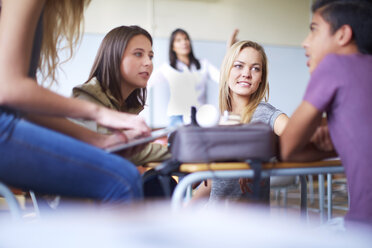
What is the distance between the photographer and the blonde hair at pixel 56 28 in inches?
33.3

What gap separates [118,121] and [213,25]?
3.22 metres

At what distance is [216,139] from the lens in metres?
0.88

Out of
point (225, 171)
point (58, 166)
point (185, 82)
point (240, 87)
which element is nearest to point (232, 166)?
point (225, 171)

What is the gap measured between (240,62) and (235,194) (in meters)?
0.58

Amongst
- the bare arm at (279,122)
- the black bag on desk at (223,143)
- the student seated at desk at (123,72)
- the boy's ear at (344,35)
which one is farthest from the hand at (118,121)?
the bare arm at (279,122)

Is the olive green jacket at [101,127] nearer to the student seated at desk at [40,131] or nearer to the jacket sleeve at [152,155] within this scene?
the jacket sleeve at [152,155]

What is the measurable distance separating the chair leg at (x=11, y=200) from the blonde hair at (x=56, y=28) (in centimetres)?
29

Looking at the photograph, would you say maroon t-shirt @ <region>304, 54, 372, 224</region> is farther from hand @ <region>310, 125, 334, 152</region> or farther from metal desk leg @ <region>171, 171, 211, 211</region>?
metal desk leg @ <region>171, 171, 211, 211</region>

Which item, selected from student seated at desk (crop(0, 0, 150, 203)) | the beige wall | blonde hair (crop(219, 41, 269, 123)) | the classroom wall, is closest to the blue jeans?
student seated at desk (crop(0, 0, 150, 203))

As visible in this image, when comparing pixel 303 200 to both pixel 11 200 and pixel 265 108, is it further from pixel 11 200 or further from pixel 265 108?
→ pixel 11 200

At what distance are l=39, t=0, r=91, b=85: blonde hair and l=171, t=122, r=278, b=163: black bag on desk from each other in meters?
0.38

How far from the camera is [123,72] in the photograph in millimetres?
1323

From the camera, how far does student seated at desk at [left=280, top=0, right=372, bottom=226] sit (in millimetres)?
829

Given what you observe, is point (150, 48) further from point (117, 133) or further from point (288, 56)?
point (288, 56)
